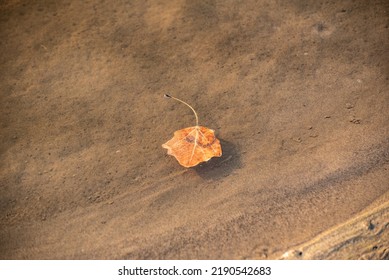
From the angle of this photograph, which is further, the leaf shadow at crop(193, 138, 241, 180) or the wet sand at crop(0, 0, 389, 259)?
the leaf shadow at crop(193, 138, 241, 180)

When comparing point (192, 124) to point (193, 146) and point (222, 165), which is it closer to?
point (193, 146)

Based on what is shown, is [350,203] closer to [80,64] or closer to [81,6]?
[80,64]

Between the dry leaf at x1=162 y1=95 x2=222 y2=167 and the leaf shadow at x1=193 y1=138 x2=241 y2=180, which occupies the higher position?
the dry leaf at x1=162 y1=95 x2=222 y2=167

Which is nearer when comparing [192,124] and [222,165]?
[222,165]

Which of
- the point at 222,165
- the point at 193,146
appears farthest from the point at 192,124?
the point at 222,165

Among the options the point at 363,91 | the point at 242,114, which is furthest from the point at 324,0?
the point at 242,114
